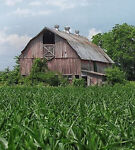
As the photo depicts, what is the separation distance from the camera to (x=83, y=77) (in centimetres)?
4222

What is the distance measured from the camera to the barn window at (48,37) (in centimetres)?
4224

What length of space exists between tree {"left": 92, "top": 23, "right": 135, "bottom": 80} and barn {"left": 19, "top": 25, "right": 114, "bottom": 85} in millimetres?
20446

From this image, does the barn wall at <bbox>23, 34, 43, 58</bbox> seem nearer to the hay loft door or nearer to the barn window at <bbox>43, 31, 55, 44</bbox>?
the hay loft door

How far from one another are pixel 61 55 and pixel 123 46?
25977 mm

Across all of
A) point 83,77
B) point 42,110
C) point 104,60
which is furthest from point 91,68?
point 42,110

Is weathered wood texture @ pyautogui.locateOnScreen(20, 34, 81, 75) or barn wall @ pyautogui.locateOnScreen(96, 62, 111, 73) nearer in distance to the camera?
weathered wood texture @ pyautogui.locateOnScreen(20, 34, 81, 75)

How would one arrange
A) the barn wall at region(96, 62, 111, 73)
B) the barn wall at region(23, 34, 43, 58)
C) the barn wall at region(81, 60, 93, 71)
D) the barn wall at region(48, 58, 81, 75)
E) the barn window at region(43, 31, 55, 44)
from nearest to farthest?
A: 1. the barn wall at region(48, 58, 81, 75)
2. the barn wall at region(81, 60, 93, 71)
3. the barn wall at region(23, 34, 43, 58)
4. the barn window at region(43, 31, 55, 44)
5. the barn wall at region(96, 62, 111, 73)

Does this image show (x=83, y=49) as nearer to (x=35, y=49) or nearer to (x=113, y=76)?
(x=113, y=76)

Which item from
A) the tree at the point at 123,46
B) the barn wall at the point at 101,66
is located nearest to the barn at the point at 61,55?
the barn wall at the point at 101,66

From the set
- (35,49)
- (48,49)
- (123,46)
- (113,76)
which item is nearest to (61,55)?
(48,49)

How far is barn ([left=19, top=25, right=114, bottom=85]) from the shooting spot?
40.2 metres

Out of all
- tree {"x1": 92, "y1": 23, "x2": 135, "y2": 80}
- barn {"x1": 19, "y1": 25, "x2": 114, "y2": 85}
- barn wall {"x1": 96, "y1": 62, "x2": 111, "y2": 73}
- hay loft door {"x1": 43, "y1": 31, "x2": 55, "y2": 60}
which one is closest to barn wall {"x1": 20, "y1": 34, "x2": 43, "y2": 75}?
barn {"x1": 19, "y1": 25, "x2": 114, "y2": 85}

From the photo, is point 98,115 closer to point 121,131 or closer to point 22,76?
point 121,131

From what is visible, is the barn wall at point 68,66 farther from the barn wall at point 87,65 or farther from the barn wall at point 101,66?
the barn wall at point 101,66
